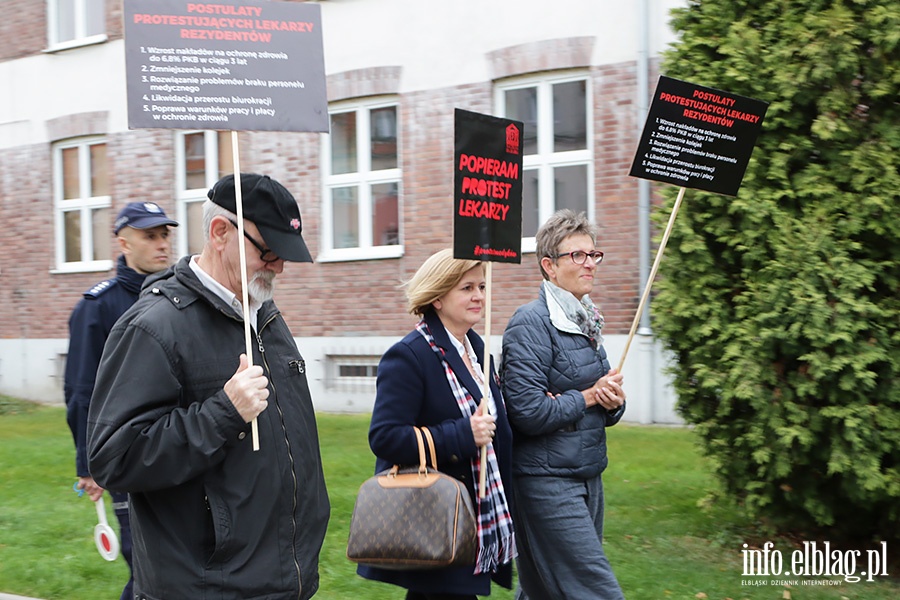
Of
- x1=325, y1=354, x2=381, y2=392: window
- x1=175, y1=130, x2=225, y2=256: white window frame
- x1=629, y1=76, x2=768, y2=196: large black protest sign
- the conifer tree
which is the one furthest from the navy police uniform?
x1=175, y1=130, x2=225, y2=256: white window frame

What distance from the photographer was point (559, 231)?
15.3 feet

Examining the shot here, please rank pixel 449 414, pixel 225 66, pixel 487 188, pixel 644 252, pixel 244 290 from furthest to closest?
pixel 644 252 → pixel 487 188 → pixel 449 414 → pixel 225 66 → pixel 244 290

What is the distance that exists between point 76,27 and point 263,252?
47.1 ft

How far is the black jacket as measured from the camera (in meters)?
2.87

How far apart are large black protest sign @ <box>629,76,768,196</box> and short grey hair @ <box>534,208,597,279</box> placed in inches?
15.5

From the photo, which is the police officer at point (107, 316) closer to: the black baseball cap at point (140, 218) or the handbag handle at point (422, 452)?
the black baseball cap at point (140, 218)

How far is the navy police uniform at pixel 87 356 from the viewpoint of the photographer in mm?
5000

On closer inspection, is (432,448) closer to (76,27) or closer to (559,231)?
(559,231)

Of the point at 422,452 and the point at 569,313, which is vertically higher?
the point at 569,313

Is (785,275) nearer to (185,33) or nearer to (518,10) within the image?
(185,33)

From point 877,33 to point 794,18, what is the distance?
0.47 meters

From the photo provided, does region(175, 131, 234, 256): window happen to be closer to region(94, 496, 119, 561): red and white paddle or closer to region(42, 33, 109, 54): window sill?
region(42, 33, 109, 54): window sill

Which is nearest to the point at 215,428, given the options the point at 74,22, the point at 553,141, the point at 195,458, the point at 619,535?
the point at 195,458

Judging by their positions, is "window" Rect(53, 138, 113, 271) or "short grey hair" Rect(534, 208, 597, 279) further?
"window" Rect(53, 138, 113, 271)
